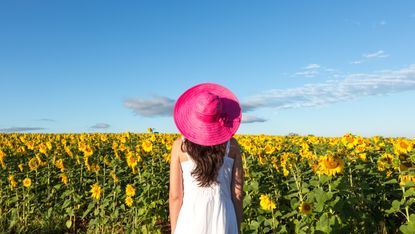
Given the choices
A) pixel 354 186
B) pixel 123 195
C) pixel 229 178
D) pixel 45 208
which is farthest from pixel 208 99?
pixel 45 208

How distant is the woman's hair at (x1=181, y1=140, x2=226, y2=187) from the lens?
127 inches

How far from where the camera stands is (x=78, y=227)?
26.3 feet

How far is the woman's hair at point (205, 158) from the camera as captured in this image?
3227 millimetres

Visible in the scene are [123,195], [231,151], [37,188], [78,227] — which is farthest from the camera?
[37,188]

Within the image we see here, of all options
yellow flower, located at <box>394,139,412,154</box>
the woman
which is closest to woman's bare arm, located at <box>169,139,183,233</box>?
the woman

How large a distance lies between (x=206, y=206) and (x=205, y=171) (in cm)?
31

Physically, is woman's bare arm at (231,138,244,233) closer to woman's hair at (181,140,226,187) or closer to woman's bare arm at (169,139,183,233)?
woman's hair at (181,140,226,187)

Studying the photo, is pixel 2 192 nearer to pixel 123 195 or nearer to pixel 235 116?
pixel 123 195

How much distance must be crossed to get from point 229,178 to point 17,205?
635cm

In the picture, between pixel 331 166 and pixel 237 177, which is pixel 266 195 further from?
pixel 237 177

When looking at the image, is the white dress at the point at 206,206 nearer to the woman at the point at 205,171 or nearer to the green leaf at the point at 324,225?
A: the woman at the point at 205,171

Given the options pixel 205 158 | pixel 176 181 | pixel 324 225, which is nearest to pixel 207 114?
pixel 205 158

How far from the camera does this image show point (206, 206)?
3.32 meters

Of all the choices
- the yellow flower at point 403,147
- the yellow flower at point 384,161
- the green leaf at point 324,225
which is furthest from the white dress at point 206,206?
the yellow flower at point 403,147
